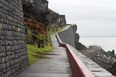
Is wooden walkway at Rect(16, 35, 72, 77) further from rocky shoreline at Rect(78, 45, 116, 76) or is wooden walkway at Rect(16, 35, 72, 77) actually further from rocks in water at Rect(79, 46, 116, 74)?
rocks in water at Rect(79, 46, 116, 74)

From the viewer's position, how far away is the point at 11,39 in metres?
6.96

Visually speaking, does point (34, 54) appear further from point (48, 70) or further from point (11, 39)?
point (11, 39)

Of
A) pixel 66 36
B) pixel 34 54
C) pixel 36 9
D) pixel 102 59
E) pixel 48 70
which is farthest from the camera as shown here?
pixel 66 36

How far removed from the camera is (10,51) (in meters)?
6.75

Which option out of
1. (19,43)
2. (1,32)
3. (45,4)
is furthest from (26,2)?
(1,32)

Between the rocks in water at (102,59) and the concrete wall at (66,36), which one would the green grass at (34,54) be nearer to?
the rocks in water at (102,59)

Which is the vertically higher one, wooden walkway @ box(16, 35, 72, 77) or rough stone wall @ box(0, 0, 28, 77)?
rough stone wall @ box(0, 0, 28, 77)

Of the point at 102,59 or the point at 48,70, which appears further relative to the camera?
the point at 102,59

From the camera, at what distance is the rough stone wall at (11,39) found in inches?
238

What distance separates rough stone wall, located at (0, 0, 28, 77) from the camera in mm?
6051

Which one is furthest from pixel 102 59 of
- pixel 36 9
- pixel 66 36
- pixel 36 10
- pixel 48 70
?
pixel 48 70

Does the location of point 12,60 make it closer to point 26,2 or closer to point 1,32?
point 1,32

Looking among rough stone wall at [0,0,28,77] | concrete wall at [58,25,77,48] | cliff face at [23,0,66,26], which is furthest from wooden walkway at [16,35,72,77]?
concrete wall at [58,25,77,48]

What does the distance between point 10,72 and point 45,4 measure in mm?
30318
